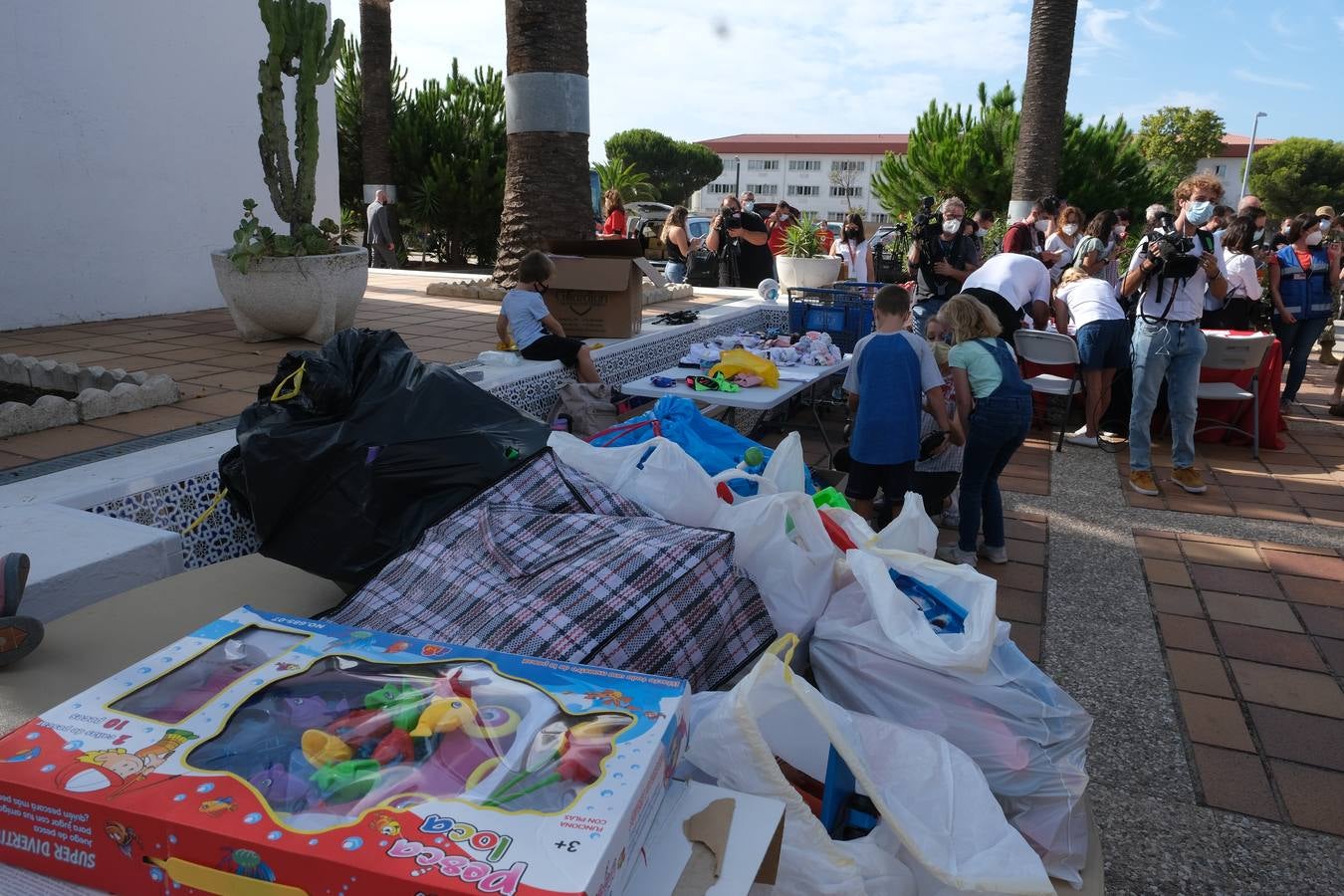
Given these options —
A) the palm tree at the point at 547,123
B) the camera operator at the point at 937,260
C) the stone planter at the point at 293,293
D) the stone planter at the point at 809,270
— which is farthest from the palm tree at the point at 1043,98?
the stone planter at the point at 293,293

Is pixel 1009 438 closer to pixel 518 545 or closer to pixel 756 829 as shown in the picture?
Answer: pixel 518 545

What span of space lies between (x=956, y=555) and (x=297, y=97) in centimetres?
515

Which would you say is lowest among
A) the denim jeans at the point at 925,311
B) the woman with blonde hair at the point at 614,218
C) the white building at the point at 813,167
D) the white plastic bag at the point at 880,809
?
the white plastic bag at the point at 880,809

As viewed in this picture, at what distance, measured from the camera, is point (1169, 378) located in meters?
5.61

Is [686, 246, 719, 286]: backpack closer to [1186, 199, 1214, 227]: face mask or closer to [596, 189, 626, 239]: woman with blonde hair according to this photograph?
[596, 189, 626, 239]: woman with blonde hair

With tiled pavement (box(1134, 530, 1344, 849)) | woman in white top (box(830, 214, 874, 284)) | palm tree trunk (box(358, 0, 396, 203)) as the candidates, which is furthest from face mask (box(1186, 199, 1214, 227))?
palm tree trunk (box(358, 0, 396, 203))

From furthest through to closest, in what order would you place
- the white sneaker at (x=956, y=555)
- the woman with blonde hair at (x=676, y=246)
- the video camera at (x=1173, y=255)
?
the woman with blonde hair at (x=676, y=246), the video camera at (x=1173, y=255), the white sneaker at (x=956, y=555)

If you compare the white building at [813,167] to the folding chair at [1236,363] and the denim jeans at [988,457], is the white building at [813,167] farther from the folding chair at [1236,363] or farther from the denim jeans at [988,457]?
the denim jeans at [988,457]

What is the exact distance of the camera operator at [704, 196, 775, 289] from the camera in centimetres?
1059

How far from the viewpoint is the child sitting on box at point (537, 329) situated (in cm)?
501

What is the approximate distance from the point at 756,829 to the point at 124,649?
138 centimetres

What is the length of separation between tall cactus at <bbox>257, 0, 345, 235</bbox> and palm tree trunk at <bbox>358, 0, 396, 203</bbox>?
10.6m

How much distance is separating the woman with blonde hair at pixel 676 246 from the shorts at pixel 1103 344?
16.9 feet

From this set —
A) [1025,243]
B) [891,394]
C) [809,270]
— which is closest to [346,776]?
[891,394]
